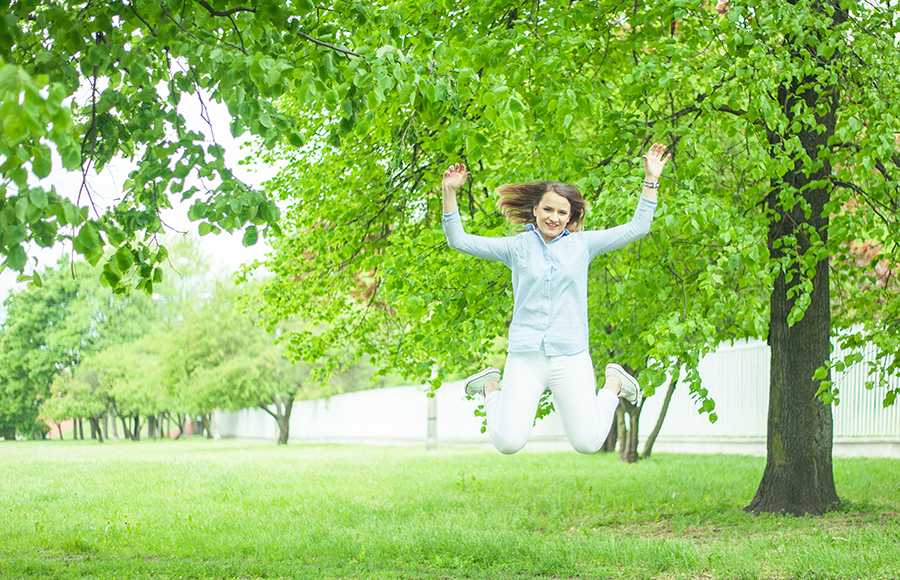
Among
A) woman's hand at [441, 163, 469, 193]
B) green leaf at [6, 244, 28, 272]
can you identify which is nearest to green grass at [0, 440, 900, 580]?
woman's hand at [441, 163, 469, 193]

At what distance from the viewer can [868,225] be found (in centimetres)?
746

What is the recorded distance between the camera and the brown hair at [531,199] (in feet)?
15.4

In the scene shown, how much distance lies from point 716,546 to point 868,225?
11.0ft

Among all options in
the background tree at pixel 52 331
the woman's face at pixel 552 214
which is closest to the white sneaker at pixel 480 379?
the woman's face at pixel 552 214

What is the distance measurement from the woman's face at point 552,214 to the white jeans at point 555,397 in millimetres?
736

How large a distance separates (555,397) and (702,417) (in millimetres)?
16065

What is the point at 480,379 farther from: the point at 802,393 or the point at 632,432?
the point at 632,432

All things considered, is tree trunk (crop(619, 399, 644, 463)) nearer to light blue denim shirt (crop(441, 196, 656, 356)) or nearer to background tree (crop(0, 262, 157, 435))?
light blue denim shirt (crop(441, 196, 656, 356))

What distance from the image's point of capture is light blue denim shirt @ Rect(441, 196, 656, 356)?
4398 millimetres

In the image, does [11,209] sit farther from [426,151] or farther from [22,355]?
[22,355]

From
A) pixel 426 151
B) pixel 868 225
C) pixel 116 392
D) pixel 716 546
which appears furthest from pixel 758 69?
pixel 116 392

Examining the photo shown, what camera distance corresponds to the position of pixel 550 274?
4469 mm

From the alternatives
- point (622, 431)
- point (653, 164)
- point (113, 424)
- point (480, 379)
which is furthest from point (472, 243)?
point (113, 424)

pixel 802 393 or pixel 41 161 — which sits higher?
pixel 41 161
